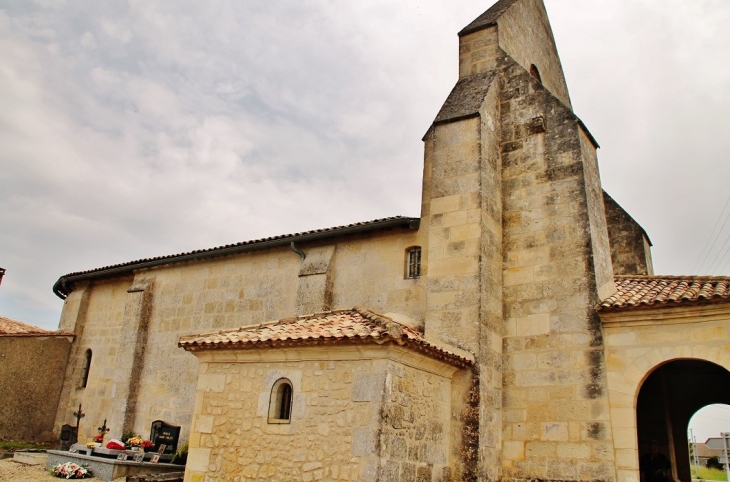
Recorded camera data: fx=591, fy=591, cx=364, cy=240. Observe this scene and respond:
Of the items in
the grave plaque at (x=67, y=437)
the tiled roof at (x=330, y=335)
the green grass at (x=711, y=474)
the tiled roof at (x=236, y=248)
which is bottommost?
the green grass at (x=711, y=474)

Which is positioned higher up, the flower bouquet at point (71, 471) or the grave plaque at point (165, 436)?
the grave plaque at point (165, 436)

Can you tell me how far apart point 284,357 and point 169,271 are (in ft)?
28.0

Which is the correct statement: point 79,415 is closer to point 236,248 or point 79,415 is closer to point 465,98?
point 236,248

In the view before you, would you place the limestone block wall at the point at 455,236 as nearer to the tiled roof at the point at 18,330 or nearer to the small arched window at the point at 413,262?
the small arched window at the point at 413,262

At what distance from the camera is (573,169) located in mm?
10797

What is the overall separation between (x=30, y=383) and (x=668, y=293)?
16733 mm

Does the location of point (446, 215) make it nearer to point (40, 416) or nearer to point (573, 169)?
point (573, 169)

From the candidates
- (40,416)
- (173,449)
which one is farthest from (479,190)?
Result: (40,416)

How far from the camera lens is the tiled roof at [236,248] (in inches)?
469

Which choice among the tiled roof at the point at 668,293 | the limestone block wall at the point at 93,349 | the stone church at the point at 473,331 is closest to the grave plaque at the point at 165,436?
the stone church at the point at 473,331

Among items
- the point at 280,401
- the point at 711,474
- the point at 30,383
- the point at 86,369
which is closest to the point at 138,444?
the point at 86,369

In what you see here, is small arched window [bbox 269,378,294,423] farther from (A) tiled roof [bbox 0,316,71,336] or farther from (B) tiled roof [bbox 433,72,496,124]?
(A) tiled roof [bbox 0,316,71,336]

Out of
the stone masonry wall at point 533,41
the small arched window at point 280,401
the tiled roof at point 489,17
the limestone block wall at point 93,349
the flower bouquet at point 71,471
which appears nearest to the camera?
the small arched window at point 280,401

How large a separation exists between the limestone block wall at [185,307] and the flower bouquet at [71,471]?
2440 millimetres
